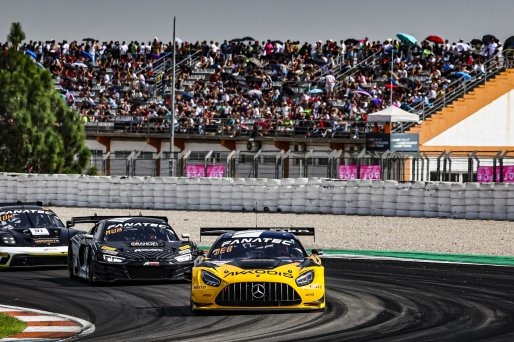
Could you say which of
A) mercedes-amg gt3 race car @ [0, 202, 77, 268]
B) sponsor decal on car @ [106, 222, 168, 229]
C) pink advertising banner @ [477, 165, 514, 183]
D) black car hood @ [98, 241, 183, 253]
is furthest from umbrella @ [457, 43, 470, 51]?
black car hood @ [98, 241, 183, 253]

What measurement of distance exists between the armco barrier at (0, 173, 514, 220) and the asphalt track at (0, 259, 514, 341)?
33.6 feet

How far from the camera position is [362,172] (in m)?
34.5

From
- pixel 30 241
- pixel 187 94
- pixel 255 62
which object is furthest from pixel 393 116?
pixel 30 241

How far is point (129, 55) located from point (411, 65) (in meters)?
15.5

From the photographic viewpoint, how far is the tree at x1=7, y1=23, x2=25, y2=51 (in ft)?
150

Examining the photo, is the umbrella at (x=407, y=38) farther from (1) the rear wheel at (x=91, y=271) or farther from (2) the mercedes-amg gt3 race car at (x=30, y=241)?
(1) the rear wheel at (x=91, y=271)

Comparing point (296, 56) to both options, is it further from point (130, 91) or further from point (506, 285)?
point (506, 285)

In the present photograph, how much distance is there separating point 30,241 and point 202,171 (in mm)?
18955

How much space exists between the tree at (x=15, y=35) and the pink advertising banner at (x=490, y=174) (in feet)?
71.9

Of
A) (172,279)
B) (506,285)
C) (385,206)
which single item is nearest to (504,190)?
(385,206)

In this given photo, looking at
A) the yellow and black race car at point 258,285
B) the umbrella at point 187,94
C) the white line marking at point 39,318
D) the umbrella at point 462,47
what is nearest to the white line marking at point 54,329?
the white line marking at point 39,318

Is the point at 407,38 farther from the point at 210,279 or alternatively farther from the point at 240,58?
the point at 210,279

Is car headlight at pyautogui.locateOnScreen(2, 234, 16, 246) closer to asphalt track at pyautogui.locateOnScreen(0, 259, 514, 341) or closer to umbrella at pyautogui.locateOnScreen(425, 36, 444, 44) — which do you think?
asphalt track at pyautogui.locateOnScreen(0, 259, 514, 341)

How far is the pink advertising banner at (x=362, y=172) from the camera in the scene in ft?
113
